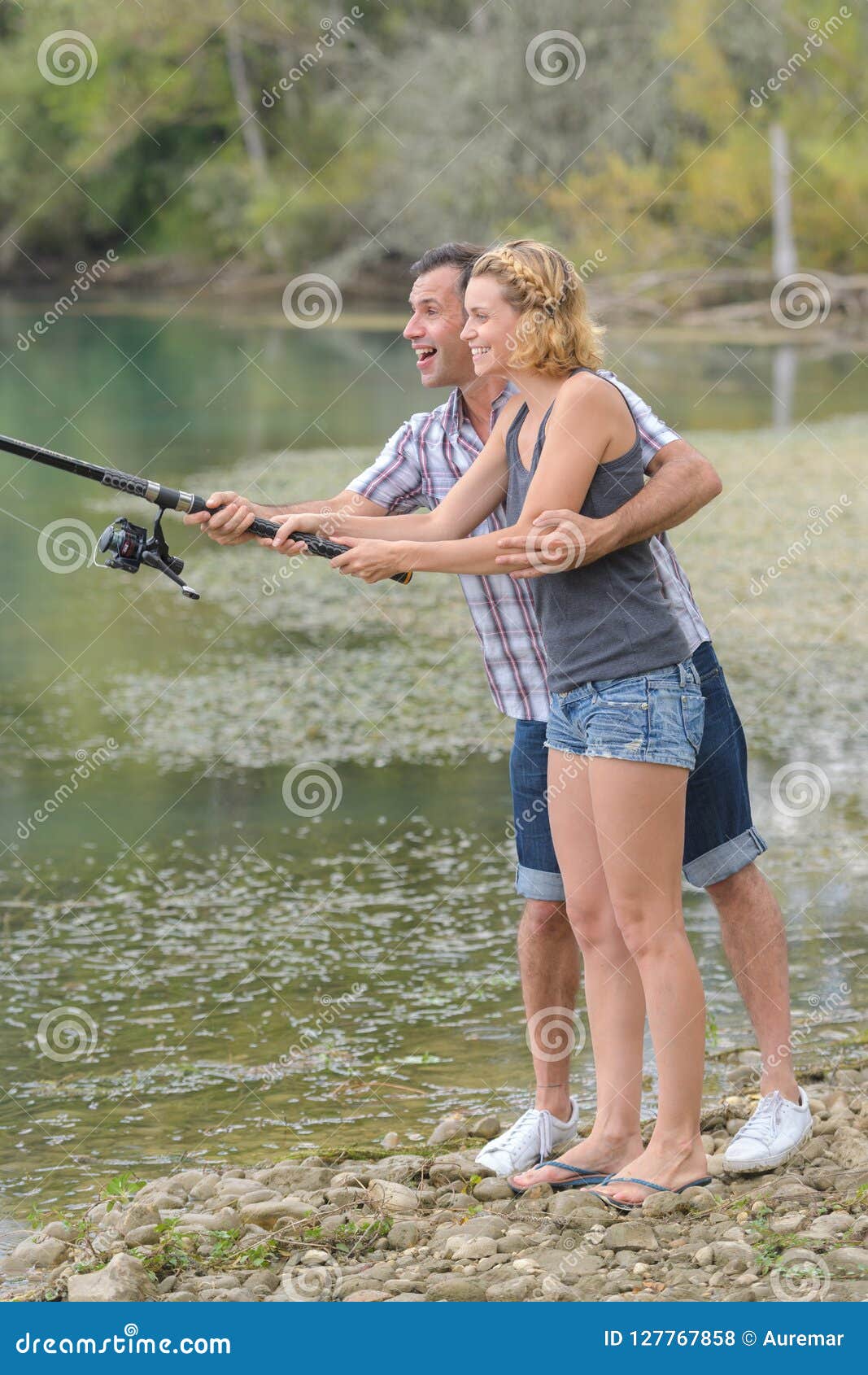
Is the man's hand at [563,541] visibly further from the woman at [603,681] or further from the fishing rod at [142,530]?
the fishing rod at [142,530]

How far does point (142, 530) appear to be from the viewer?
12.1 ft

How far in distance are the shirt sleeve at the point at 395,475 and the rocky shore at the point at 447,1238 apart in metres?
1.38

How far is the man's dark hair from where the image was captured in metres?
3.59

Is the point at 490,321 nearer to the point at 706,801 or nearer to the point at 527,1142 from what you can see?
the point at 706,801

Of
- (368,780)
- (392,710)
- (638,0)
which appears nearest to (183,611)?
(392,710)

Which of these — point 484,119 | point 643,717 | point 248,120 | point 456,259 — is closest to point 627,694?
point 643,717

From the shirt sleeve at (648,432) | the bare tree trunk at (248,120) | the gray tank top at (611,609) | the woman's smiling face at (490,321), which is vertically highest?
the bare tree trunk at (248,120)

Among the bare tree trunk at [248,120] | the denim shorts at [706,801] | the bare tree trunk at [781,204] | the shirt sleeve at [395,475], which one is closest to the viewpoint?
the denim shorts at [706,801]

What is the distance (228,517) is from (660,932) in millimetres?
1174

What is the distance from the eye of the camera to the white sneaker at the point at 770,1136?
3.39 m

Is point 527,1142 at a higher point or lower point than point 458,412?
lower

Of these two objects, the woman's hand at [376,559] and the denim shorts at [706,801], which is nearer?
the woman's hand at [376,559]

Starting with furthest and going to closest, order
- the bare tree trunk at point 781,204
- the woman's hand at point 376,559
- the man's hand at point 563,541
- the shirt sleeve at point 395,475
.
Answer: the bare tree trunk at point 781,204 → the shirt sleeve at point 395,475 → the woman's hand at point 376,559 → the man's hand at point 563,541

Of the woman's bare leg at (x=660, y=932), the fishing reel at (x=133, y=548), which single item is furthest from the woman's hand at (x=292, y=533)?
the woman's bare leg at (x=660, y=932)
